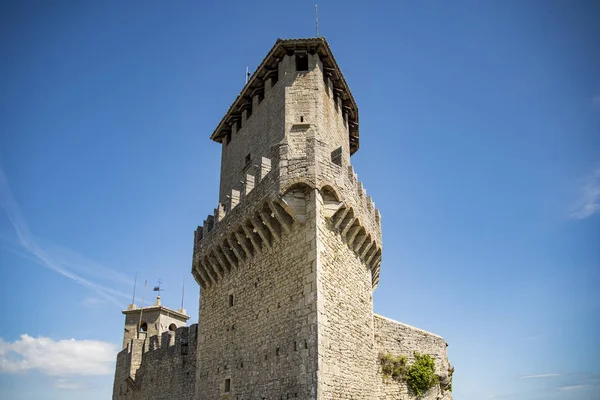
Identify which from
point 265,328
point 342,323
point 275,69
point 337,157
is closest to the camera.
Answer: point 342,323

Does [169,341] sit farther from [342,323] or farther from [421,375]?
[342,323]

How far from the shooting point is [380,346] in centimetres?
1461

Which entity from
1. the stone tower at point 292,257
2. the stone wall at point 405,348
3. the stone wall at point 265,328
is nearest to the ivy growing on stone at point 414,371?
the stone wall at point 405,348

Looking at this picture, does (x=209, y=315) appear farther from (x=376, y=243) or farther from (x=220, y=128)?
(x=220, y=128)

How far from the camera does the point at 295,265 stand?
1203 cm

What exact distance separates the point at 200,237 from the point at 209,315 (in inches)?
113

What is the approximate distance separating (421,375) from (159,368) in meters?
11.5

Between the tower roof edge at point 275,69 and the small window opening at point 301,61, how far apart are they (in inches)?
8.4

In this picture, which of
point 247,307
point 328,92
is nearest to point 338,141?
point 328,92

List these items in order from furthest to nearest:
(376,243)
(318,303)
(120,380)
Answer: (120,380), (376,243), (318,303)

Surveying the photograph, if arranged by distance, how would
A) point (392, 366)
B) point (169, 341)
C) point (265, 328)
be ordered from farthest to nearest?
point (169, 341)
point (392, 366)
point (265, 328)

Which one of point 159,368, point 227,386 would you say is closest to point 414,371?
point 227,386

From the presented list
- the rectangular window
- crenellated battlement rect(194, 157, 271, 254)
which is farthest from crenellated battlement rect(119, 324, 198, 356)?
the rectangular window

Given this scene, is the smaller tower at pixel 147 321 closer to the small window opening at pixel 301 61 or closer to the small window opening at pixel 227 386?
the small window opening at pixel 227 386
